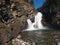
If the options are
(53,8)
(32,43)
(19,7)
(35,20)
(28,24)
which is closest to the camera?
(32,43)

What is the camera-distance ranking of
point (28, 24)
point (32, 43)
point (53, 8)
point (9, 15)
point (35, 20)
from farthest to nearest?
point (35, 20) < point (28, 24) < point (53, 8) < point (9, 15) < point (32, 43)

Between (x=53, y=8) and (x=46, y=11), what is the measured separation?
5.92m

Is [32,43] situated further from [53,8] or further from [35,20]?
[35,20]

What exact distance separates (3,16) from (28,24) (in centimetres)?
2142

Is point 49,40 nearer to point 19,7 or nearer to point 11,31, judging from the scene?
point 11,31

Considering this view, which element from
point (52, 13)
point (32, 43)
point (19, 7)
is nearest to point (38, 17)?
point (52, 13)

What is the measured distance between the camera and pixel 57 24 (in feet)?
155

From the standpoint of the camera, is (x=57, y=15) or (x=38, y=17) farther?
(x=38, y=17)

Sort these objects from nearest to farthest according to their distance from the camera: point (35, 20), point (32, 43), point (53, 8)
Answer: point (32, 43), point (53, 8), point (35, 20)

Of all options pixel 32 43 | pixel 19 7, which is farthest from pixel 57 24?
pixel 32 43

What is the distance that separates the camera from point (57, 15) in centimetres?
4731

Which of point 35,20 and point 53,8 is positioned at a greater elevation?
point 53,8

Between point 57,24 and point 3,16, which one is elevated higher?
point 3,16

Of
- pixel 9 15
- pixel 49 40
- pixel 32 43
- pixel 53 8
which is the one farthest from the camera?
pixel 53 8
